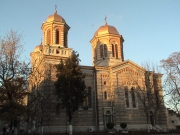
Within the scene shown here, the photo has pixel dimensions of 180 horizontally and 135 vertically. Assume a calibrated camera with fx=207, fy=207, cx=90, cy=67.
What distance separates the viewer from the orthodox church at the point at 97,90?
24.2 metres

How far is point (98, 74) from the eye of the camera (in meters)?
28.2

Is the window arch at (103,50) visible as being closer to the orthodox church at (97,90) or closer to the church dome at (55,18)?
the orthodox church at (97,90)

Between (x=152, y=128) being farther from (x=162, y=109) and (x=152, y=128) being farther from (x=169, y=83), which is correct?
(x=169, y=83)

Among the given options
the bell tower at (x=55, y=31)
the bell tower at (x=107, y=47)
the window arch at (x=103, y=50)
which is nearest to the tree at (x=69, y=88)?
the bell tower at (x=55, y=31)

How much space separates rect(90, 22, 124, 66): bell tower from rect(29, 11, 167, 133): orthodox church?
323 millimetres

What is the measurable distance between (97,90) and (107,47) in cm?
846

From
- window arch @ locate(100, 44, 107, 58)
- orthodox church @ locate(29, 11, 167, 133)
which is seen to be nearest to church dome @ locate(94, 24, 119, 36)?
window arch @ locate(100, 44, 107, 58)

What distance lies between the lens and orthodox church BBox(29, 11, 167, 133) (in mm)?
24172

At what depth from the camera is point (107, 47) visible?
3288 cm

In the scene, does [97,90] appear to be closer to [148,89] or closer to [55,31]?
[148,89]

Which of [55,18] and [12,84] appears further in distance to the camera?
[55,18]

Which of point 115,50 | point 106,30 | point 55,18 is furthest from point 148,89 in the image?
point 55,18

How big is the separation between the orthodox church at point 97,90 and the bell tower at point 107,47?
323 millimetres

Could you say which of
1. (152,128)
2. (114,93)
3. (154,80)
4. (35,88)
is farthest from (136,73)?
(35,88)
